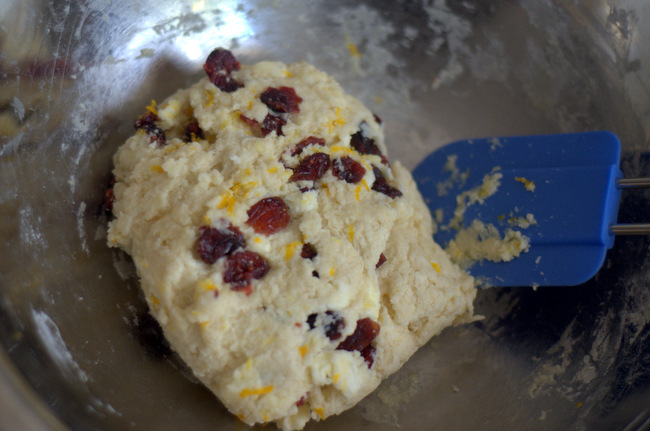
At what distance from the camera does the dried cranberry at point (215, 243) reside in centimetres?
161

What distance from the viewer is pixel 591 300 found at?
202cm

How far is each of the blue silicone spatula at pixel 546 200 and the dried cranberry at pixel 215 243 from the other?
1071 mm

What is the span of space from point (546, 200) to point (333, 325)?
3.54 feet

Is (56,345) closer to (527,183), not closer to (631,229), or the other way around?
(527,183)

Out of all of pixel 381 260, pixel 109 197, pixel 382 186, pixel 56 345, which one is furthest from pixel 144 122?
pixel 381 260

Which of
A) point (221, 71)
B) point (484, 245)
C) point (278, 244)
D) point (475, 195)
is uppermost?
point (221, 71)

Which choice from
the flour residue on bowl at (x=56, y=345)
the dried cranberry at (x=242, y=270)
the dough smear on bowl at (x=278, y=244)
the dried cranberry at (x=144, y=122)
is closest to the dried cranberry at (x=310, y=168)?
the dough smear on bowl at (x=278, y=244)

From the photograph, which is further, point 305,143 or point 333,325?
point 305,143

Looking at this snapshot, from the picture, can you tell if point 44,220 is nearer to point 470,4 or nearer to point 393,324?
point 393,324

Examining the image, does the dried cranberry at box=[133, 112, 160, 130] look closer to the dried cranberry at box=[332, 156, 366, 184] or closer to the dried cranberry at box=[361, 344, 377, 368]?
the dried cranberry at box=[332, 156, 366, 184]

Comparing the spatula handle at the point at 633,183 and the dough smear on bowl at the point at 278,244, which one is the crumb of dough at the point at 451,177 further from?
the spatula handle at the point at 633,183

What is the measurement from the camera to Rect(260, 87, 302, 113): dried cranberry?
1935mm

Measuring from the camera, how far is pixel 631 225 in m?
1.76

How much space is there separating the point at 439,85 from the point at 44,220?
208 cm
